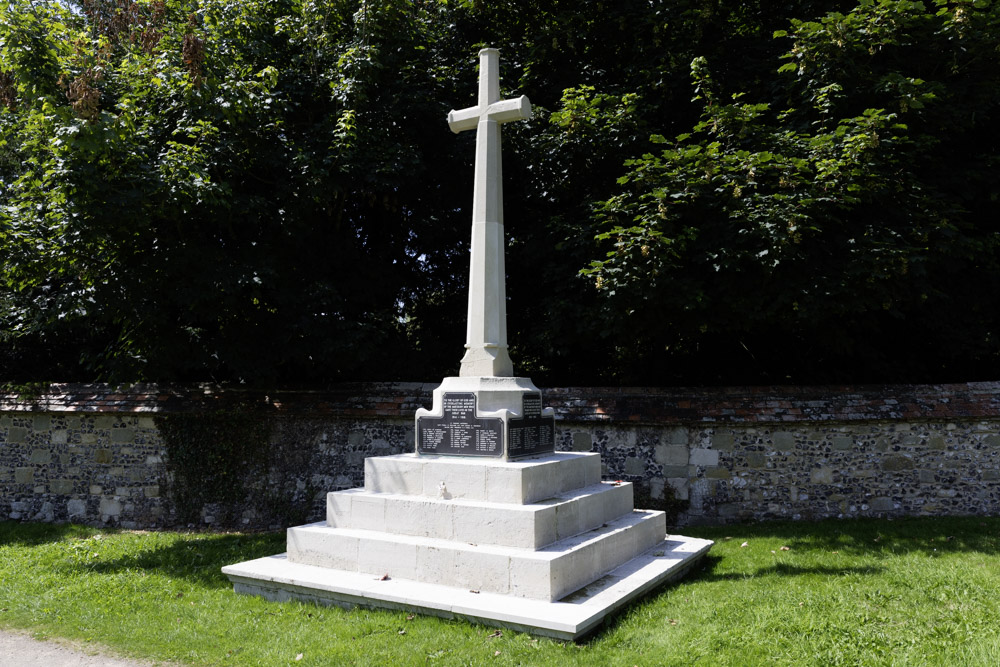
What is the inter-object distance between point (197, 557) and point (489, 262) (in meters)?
5.30

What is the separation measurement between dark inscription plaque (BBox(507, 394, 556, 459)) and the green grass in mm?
1814

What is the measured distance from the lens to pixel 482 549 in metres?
6.05

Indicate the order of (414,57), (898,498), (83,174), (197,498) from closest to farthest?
(83,174) < (898,498) < (197,498) < (414,57)

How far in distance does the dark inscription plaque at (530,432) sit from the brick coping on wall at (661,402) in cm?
263

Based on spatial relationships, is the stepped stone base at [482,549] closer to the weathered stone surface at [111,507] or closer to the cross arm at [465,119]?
the cross arm at [465,119]

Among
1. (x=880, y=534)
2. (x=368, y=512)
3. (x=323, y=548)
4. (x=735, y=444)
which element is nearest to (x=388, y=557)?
(x=368, y=512)

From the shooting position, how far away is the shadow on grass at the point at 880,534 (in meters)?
7.76

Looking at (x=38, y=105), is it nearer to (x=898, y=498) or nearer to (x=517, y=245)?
(x=517, y=245)

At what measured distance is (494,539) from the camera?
6137 mm

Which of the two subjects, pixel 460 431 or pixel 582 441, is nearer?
pixel 460 431

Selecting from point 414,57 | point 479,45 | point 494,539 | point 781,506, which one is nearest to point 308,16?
point 414,57

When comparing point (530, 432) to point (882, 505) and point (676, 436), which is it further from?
point (882, 505)

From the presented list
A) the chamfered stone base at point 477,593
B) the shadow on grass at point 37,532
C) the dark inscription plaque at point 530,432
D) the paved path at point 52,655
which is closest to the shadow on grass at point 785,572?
the chamfered stone base at point 477,593

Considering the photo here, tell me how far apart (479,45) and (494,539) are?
9.41m
